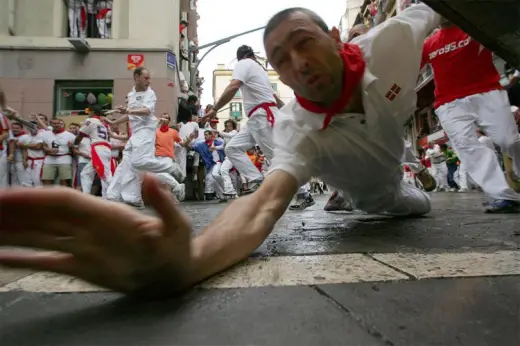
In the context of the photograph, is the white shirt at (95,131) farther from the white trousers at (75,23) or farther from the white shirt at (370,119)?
the white trousers at (75,23)

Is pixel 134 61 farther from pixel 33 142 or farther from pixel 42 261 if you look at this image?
pixel 42 261

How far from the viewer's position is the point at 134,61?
39.3ft

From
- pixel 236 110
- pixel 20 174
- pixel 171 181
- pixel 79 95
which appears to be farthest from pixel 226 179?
pixel 236 110

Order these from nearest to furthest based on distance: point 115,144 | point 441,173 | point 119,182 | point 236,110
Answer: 1. point 119,182
2. point 115,144
3. point 441,173
4. point 236,110

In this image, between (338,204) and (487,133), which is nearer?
(487,133)

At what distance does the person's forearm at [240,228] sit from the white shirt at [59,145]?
7.17 m

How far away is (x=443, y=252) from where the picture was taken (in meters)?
1.58

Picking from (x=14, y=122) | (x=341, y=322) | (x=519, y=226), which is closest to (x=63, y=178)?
(x=14, y=122)

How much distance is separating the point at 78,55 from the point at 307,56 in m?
11.9

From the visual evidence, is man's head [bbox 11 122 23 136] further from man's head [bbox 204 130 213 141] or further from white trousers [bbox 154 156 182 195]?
man's head [bbox 204 130 213 141]

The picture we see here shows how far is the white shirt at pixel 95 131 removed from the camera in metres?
7.29

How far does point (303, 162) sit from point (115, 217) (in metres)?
1.17

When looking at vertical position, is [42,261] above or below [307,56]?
below

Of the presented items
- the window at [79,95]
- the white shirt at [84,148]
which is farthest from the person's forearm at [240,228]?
the window at [79,95]
